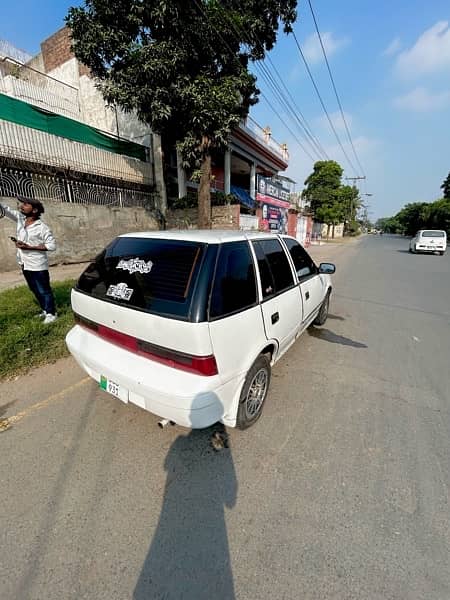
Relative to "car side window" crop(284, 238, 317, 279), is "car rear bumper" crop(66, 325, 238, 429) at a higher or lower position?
lower

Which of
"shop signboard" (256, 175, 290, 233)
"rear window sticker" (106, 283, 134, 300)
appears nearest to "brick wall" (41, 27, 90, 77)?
"shop signboard" (256, 175, 290, 233)

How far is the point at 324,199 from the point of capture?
37750 millimetres

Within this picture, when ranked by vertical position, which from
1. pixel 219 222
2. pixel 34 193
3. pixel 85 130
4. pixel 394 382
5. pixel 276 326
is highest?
pixel 85 130

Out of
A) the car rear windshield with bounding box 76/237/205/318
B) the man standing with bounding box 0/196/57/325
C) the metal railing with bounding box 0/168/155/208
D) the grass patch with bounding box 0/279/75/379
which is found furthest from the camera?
the metal railing with bounding box 0/168/155/208

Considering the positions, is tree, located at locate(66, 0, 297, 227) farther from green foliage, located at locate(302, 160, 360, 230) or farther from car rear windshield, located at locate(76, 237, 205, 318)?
green foliage, located at locate(302, 160, 360, 230)

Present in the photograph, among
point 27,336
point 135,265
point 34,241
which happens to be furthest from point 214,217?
point 135,265

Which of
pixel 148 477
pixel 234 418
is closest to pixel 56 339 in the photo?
pixel 148 477

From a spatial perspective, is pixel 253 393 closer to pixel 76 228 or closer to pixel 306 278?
pixel 306 278

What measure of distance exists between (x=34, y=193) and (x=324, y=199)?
3687 cm

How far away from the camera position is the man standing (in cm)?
374

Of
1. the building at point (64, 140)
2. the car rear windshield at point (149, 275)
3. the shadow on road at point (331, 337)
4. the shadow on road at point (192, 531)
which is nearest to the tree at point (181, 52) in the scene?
the building at point (64, 140)

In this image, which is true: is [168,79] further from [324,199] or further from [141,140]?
[324,199]

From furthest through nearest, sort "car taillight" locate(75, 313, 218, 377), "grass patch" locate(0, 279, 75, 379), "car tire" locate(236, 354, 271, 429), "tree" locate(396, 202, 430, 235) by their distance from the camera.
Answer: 1. "tree" locate(396, 202, 430, 235)
2. "grass patch" locate(0, 279, 75, 379)
3. "car tire" locate(236, 354, 271, 429)
4. "car taillight" locate(75, 313, 218, 377)

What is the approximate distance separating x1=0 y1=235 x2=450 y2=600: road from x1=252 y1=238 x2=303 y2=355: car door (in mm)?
704
